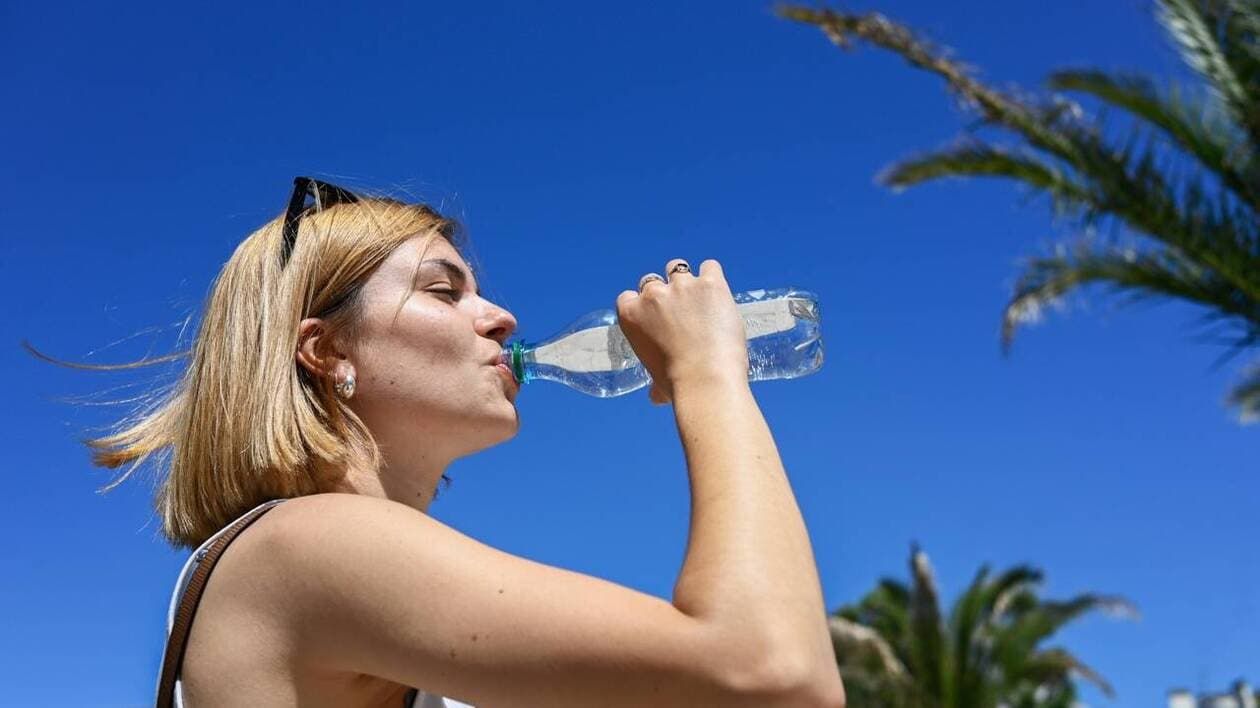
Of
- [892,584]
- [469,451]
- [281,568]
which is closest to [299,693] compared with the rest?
[281,568]

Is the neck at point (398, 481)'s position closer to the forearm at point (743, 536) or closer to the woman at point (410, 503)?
the woman at point (410, 503)

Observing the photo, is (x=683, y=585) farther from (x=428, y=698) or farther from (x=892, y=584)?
(x=892, y=584)

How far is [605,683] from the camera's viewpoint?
5.77ft

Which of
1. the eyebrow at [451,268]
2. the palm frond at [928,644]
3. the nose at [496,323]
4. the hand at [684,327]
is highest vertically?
the palm frond at [928,644]

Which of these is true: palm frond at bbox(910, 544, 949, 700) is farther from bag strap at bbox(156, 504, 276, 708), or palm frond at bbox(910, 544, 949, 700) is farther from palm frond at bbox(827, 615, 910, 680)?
bag strap at bbox(156, 504, 276, 708)

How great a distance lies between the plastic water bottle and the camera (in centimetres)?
326

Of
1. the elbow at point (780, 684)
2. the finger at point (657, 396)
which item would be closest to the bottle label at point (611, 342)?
the finger at point (657, 396)

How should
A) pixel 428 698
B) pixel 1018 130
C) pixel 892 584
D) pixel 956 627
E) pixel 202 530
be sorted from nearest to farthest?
1. pixel 428 698
2. pixel 202 530
3. pixel 1018 130
4. pixel 956 627
5. pixel 892 584

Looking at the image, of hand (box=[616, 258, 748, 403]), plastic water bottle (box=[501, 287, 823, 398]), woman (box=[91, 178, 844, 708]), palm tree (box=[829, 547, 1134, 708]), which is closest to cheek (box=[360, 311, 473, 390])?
woman (box=[91, 178, 844, 708])

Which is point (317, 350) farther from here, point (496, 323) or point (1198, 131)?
point (1198, 131)

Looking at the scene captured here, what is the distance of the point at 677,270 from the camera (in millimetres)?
2275

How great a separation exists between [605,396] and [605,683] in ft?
5.29

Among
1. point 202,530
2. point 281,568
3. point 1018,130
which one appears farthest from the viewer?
point 1018,130

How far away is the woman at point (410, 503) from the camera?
1770mm
